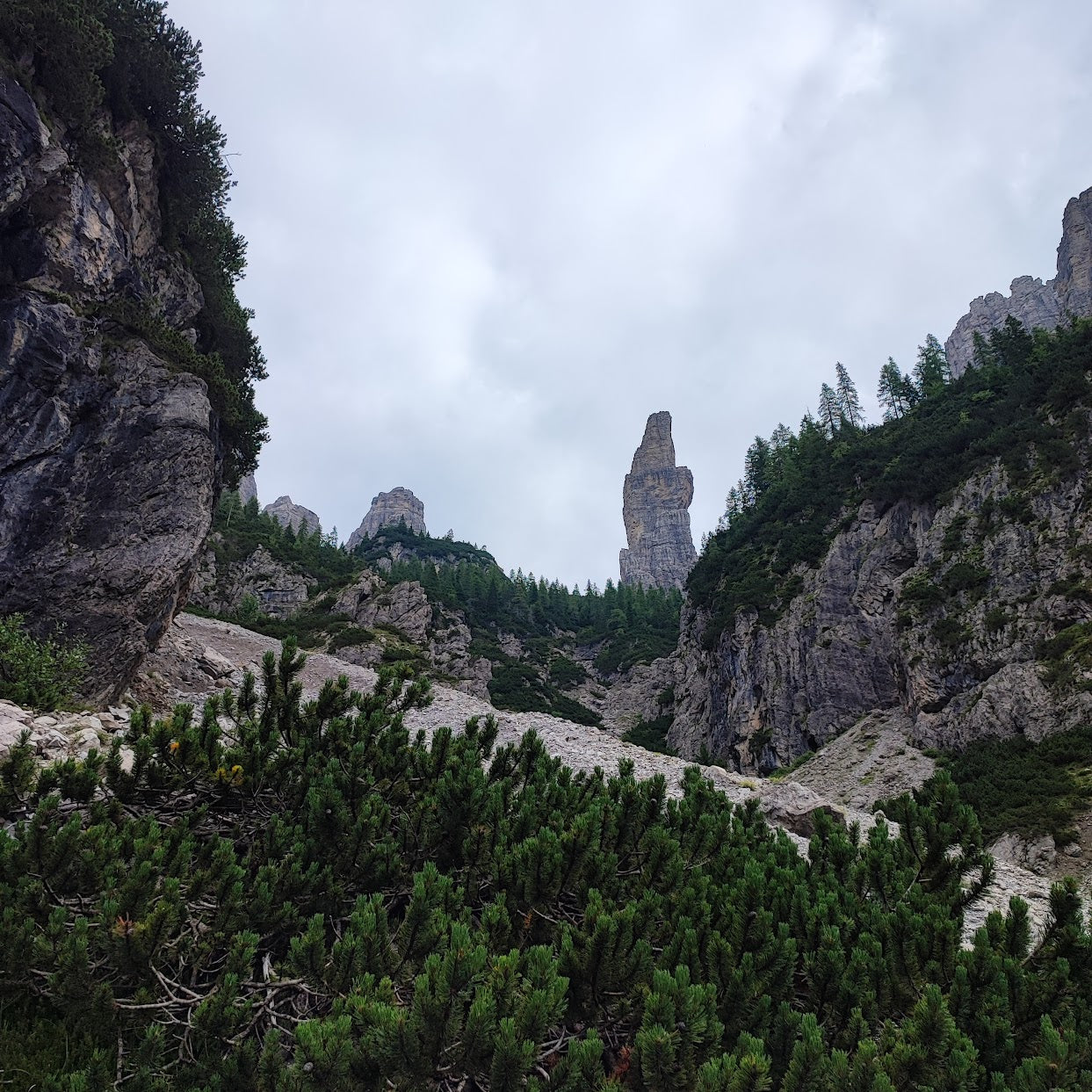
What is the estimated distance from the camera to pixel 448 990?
325cm

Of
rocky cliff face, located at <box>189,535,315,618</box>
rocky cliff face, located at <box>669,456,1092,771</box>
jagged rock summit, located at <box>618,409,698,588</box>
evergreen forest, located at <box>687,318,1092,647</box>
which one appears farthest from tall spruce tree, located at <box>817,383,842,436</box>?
jagged rock summit, located at <box>618,409,698,588</box>

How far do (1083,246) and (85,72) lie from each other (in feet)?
427

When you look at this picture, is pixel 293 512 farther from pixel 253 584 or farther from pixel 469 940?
pixel 469 940

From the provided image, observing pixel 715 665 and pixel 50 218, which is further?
pixel 715 665

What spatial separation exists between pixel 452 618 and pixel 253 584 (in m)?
20.6

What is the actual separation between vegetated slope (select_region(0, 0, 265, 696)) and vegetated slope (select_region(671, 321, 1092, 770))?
102ft

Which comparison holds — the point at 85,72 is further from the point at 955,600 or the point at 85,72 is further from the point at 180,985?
the point at 955,600

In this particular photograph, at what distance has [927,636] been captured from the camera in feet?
99.9

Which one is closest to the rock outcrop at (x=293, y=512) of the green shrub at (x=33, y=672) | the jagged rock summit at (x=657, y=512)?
the jagged rock summit at (x=657, y=512)

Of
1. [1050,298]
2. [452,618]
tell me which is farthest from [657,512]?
[452,618]

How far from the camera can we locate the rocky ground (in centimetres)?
975

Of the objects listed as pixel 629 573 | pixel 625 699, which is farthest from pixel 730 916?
pixel 629 573

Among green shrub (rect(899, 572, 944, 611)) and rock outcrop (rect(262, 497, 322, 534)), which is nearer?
green shrub (rect(899, 572, 944, 611))

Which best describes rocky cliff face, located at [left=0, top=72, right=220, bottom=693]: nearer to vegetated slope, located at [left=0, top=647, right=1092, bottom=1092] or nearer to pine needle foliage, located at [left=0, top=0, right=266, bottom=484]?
pine needle foliage, located at [left=0, top=0, right=266, bottom=484]
